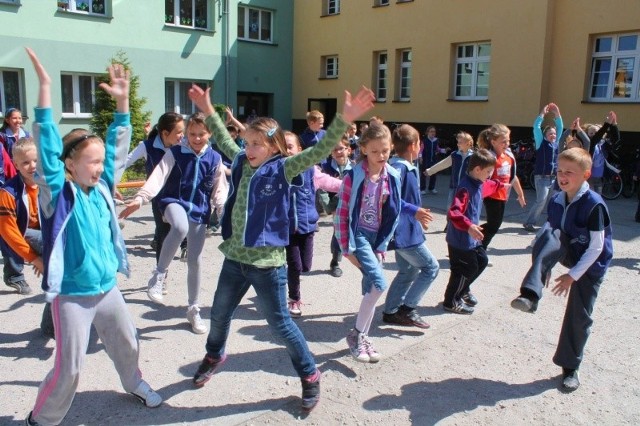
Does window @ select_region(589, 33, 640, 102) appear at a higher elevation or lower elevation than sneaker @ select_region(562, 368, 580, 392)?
higher

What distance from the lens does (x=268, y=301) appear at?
325 centimetres

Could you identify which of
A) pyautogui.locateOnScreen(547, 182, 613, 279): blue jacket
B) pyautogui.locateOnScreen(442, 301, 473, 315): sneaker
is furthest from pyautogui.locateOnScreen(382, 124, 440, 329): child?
pyautogui.locateOnScreen(547, 182, 613, 279): blue jacket

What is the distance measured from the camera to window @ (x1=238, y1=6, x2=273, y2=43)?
2261 cm

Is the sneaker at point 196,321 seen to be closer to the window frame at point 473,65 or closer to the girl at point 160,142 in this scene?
the girl at point 160,142

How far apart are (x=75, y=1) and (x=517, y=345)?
58.9ft

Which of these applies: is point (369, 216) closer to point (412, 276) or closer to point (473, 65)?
point (412, 276)

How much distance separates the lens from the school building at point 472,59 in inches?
615

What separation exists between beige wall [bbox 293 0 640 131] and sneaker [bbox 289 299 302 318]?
1346 cm

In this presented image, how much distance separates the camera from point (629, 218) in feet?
35.1

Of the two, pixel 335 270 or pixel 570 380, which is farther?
pixel 335 270

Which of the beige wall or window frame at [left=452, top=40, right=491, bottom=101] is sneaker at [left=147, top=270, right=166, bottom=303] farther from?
window frame at [left=452, top=40, right=491, bottom=101]

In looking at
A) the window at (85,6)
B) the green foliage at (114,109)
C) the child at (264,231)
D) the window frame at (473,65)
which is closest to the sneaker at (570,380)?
the child at (264,231)

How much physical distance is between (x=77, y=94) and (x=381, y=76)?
36.7 ft

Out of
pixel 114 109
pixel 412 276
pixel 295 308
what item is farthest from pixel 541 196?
pixel 114 109
